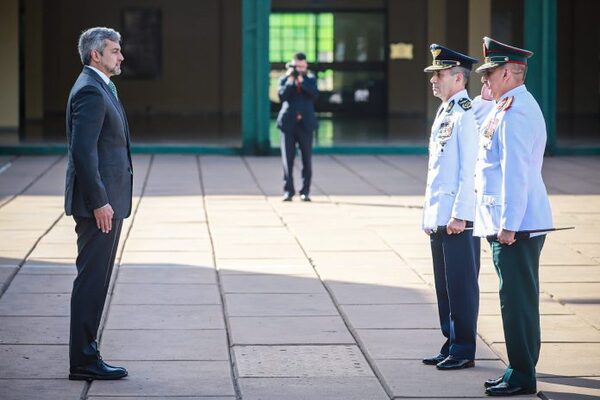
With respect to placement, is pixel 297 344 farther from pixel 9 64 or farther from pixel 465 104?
pixel 9 64

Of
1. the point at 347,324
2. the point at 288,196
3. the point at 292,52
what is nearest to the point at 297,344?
the point at 347,324

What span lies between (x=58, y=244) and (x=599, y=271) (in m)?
4.92

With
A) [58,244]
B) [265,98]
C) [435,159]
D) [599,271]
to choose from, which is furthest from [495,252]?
[265,98]

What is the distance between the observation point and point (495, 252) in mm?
6223

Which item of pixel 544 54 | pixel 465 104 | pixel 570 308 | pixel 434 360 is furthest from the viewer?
pixel 544 54

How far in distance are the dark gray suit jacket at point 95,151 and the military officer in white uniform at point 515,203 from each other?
198 cm

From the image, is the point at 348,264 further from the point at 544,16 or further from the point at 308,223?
the point at 544,16

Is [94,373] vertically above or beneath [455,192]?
beneath

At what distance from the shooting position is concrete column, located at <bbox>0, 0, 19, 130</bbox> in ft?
79.7

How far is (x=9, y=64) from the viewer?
80.2 feet

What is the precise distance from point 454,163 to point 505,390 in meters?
1.33

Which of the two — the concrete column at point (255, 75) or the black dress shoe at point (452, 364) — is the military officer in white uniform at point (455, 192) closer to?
the black dress shoe at point (452, 364)

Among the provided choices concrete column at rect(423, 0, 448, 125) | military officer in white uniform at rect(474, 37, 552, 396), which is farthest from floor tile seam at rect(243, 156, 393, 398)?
concrete column at rect(423, 0, 448, 125)

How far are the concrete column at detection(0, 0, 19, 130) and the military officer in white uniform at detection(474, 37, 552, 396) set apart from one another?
19.5 metres
